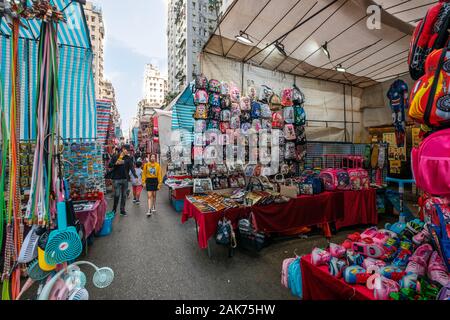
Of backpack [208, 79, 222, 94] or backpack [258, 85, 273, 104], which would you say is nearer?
backpack [208, 79, 222, 94]

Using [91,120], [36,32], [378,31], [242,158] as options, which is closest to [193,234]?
[242,158]

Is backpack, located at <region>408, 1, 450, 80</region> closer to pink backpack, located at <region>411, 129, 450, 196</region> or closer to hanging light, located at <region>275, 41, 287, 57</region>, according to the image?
pink backpack, located at <region>411, 129, 450, 196</region>

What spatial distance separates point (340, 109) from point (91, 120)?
320 inches

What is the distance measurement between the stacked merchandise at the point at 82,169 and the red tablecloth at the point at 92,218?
0.40 meters

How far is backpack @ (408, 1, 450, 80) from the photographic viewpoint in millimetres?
1495

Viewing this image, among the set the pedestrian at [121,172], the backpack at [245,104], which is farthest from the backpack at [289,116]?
the pedestrian at [121,172]

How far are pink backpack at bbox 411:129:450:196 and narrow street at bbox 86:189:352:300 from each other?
1854mm

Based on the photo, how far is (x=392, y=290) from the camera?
147cm


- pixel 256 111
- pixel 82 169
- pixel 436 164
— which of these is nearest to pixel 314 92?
pixel 256 111

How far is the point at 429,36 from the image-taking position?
5.25 feet

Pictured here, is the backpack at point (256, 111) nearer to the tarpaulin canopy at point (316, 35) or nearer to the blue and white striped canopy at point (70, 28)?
the tarpaulin canopy at point (316, 35)

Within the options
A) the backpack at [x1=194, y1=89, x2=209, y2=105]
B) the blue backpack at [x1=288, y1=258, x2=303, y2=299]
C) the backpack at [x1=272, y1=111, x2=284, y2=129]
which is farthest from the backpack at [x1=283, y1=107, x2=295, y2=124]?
the blue backpack at [x1=288, y1=258, x2=303, y2=299]

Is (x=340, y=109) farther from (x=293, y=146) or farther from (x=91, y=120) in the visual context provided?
(x=91, y=120)

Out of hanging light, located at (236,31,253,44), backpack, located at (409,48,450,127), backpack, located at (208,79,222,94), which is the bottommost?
backpack, located at (409,48,450,127)
